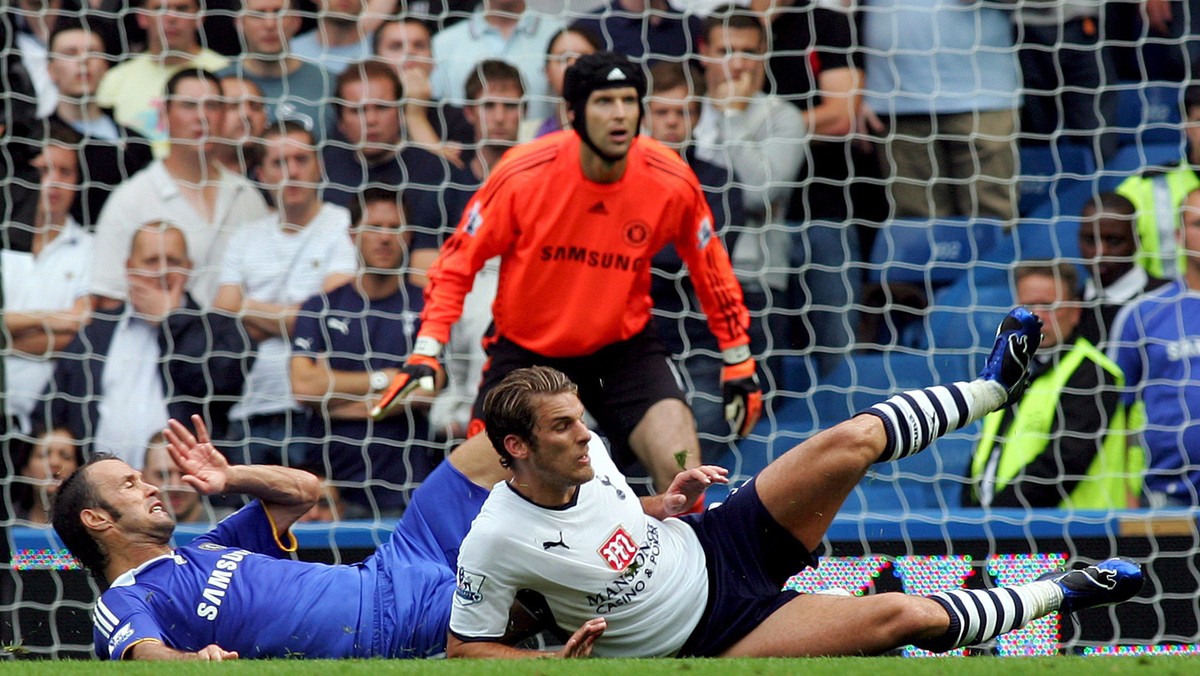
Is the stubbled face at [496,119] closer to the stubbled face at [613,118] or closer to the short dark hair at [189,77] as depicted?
the short dark hair at [189,77]

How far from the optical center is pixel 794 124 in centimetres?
709

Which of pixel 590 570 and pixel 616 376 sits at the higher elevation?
pixel 616 376

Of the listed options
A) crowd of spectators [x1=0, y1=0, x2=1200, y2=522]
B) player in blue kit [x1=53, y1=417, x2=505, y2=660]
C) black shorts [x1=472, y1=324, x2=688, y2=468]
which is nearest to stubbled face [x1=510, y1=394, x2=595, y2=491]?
player in blue kit [x1=53, y1=417, x2=505, y2=660]

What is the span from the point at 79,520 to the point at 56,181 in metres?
3.08

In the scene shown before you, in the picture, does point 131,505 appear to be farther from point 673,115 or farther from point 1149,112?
point 1149,112

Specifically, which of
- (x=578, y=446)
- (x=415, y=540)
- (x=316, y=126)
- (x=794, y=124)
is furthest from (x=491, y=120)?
(x=578, y=446)

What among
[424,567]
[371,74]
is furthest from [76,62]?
[424,567]

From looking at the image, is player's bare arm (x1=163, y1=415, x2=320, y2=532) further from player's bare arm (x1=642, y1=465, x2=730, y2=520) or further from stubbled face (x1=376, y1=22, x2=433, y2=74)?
stubbled face (x1=376, y1=22, x2=433, y2=74)

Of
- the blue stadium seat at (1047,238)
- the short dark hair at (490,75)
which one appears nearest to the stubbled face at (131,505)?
the short dark hair at (490,75)

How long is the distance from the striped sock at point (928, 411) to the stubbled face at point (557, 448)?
826 mm

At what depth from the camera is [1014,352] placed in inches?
174

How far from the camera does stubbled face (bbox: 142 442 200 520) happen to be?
6.55 metres

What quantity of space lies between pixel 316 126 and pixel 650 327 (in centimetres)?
229

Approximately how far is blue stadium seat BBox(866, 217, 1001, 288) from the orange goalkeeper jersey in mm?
1621
